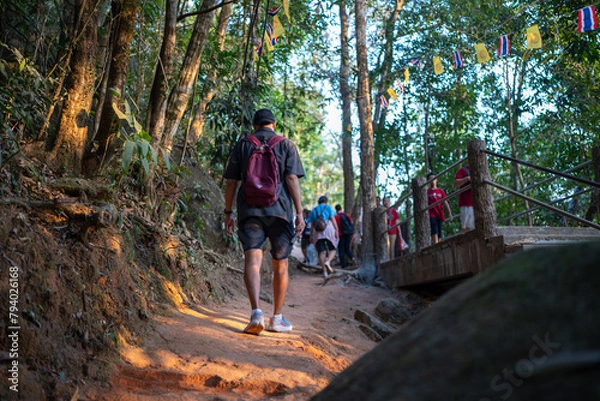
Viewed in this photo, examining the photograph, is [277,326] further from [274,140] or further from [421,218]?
[421,218]

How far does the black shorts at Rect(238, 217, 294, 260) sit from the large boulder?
3206mm

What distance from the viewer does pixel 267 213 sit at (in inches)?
181

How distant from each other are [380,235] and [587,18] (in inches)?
211

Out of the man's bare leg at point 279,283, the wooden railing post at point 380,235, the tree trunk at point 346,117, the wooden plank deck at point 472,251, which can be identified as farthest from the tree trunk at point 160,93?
the tree trunk at point 346,117

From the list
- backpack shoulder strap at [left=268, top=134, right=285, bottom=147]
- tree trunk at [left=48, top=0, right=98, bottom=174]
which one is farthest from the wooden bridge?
tree trunk at [left=48, top=0, right=98, bottom=174]

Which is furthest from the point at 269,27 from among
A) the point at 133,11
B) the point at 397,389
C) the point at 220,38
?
the point at 397,389

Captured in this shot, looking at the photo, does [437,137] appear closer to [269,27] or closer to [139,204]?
[269,27]

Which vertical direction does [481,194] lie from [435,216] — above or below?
below

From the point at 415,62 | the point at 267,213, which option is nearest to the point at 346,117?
the point at 415,62

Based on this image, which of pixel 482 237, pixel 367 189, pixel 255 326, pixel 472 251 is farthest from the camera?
pixel 367 189

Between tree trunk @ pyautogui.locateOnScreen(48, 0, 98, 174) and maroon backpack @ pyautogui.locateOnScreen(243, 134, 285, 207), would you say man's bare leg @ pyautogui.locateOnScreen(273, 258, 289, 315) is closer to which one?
maroon backpack @ pyautogui.locateOnScreen(243, 134, 285, 207)

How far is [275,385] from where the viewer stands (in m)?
3.33

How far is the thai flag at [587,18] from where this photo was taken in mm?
9258

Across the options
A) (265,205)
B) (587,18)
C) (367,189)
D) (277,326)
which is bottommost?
(277,326)
